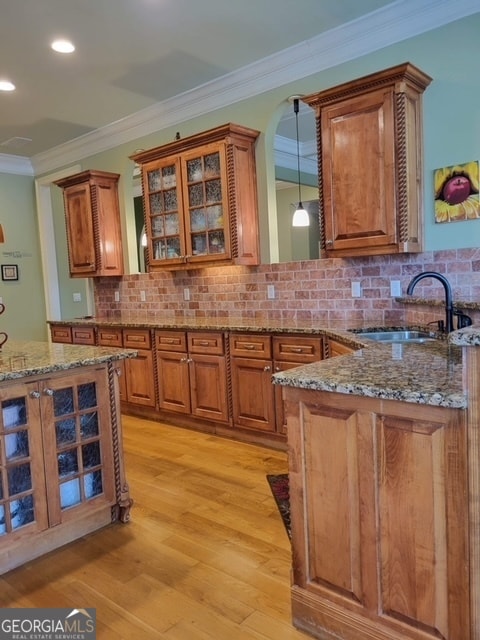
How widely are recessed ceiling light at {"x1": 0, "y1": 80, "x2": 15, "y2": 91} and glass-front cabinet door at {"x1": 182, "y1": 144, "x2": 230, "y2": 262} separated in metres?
1.50

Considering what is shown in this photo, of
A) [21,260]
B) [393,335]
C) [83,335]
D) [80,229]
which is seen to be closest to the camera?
[393,335]

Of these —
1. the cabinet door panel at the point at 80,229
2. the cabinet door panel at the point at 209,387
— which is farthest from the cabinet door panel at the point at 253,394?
the cabinet door panel at the point at 80,229

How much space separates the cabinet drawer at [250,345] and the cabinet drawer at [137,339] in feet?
3.19

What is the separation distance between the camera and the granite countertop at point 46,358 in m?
2.15

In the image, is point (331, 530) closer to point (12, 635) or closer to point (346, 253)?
point (12, 635)

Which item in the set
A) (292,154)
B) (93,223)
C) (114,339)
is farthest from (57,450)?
(292,154)

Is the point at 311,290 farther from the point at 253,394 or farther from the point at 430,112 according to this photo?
the point at 430,112

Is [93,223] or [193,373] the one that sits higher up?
[93,223]

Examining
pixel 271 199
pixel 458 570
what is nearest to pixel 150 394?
pixel 271 199

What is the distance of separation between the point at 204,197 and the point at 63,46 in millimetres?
1447

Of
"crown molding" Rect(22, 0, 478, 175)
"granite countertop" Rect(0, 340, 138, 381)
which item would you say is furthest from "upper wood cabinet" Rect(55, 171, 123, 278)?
"granite countertop" Rect(0, 340, 138, 381)

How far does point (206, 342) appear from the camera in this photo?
3.86m

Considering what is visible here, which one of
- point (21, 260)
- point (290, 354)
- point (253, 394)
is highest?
point (21, 260)

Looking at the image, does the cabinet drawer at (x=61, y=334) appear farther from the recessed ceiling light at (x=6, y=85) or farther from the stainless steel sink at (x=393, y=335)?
the stainless steel sink at (x=393, y=335)
